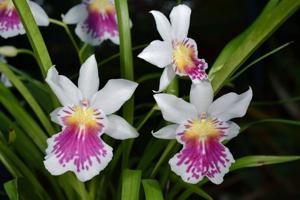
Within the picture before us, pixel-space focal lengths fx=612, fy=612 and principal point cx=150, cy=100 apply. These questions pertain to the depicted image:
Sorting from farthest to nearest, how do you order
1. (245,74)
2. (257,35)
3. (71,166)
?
(245,74)
(257,35)
(71,166)

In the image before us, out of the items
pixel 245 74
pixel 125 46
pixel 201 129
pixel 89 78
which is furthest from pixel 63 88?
pixel 245 74

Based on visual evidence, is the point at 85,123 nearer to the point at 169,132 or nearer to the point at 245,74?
the point at 169,132

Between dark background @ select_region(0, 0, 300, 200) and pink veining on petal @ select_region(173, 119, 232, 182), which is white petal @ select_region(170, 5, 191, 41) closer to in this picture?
pink veining on petal @ select_region(173, 119, 232, 182)

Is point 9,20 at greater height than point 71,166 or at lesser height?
greater

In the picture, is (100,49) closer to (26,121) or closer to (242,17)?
(242,17)

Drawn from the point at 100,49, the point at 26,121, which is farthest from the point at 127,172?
the point at 100,49

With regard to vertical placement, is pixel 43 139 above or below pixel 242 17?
above
